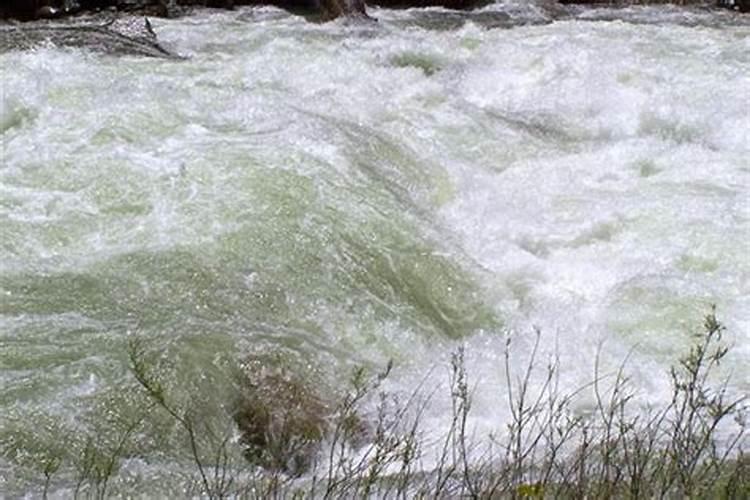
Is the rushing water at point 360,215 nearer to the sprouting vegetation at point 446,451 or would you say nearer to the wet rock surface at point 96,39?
the sprouting vegetation at point 446,451

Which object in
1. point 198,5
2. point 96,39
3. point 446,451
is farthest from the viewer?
point 198,5

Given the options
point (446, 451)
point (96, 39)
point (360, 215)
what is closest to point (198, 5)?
point (96, 39)

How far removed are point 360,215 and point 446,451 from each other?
2625 mm

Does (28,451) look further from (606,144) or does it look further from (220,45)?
(220,45)

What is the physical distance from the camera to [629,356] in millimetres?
4680

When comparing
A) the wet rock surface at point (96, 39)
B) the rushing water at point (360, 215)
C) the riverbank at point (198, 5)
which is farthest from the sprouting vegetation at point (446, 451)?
the riverbank at point (198, 5)

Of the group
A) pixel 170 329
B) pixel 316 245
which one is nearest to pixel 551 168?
pixel 316 245

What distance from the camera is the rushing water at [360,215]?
4.36 m

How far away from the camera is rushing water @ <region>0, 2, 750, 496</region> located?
4.36 meters

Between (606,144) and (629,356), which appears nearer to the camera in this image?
(629,356)

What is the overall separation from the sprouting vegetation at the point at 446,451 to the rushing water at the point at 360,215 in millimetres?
147

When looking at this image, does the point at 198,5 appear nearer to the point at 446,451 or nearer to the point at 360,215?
the point at 360,215

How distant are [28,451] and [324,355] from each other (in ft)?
4.13

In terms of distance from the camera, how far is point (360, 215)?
18.3 ft
